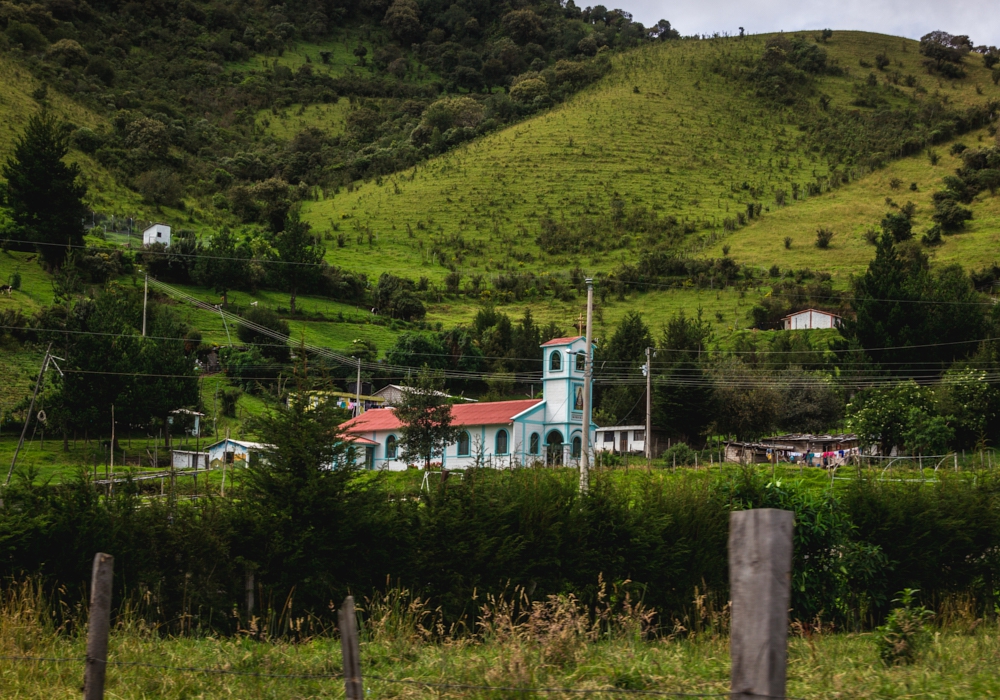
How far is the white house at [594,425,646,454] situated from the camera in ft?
160

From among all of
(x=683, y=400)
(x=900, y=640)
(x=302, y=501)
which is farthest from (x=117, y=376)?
(x=900, y=640)

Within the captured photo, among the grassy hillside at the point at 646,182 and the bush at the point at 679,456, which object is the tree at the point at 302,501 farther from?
the grassy hillside at the point at 646,182

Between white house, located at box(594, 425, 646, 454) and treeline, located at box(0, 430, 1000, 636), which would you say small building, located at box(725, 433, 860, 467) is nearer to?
white house, located at box(594, 425, 646, 454)

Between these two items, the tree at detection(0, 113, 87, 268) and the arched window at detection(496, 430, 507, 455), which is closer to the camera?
the arched window at detection(496, 430, 507, 455)

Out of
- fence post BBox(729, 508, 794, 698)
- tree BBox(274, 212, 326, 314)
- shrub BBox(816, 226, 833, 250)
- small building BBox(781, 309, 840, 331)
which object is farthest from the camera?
shrub BBox(816, 226, 833, 250)

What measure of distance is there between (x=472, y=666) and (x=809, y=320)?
6511 centimetres

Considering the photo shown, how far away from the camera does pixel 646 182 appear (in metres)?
114

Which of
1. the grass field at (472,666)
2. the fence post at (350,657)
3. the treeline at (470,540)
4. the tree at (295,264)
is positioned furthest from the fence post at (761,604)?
the tree at (295,264)

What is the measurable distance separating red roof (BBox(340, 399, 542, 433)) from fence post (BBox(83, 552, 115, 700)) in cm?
3786

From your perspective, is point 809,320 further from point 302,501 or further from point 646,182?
point 302,501

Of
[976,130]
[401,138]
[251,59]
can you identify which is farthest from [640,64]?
[251,59]

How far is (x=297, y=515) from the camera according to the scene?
458 inches

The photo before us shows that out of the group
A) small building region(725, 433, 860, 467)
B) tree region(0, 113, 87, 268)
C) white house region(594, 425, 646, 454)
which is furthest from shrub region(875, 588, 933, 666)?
tree region(0, 113, 87, 268)

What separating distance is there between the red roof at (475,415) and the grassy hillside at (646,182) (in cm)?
4110
